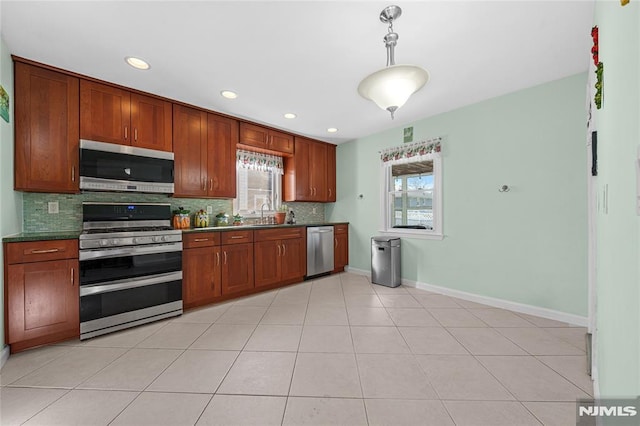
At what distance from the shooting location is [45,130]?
2303 mm

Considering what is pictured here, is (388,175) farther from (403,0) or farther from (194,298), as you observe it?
(194,298)

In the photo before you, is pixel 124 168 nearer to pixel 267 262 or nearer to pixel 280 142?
pixel 267 262

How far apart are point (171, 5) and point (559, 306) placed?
4264 mm

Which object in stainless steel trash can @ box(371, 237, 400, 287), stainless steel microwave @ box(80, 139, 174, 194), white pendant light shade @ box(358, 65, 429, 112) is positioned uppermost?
white pendant light shade @ box(358, 65, 429, 112)

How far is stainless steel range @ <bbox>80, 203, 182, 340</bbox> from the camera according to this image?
7.45ft

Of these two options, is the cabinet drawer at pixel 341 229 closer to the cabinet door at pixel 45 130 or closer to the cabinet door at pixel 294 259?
the cabinet door at pixel 294 259

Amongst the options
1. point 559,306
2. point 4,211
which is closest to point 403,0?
point 559,306

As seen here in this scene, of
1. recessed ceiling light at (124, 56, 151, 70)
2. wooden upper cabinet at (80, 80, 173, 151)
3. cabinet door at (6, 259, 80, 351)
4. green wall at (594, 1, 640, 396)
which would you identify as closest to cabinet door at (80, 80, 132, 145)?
wooden upper cabinet at (80, 80, 173, 151)

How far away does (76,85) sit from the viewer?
2447mm

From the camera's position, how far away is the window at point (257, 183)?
4068mm

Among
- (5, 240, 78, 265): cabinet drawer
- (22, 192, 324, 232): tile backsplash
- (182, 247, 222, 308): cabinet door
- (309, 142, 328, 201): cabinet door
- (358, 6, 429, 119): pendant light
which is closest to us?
(358, 6, 429, 119): pendant light

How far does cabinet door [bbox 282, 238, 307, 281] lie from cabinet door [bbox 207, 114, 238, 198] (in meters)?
1.14

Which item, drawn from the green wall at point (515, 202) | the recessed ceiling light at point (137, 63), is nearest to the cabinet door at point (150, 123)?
the recessed ceiling light at point (137, 63)

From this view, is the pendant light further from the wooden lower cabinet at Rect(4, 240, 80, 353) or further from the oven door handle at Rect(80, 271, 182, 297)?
the wooden lower cabinet at Rect(4, 240, 80, 353)
